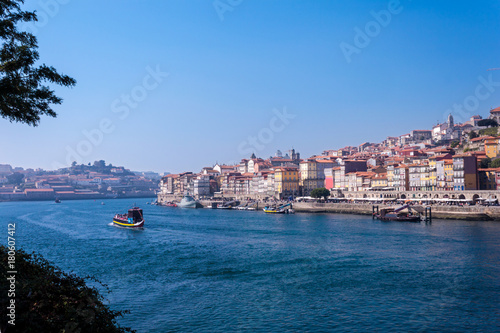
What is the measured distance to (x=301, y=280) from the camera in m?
18.2

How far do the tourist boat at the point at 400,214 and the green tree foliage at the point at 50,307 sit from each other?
41.1 m

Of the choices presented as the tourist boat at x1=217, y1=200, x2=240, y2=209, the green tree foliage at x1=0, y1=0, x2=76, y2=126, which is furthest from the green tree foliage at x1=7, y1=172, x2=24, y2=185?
the green tree foliage at x1=0, y1=0, x2=76, y2=126

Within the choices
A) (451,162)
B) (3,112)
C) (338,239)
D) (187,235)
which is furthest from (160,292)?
(451,162)

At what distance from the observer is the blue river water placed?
1306 centimetres

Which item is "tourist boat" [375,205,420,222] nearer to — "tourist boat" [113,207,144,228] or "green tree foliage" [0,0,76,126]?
"tourist boat" [113,207,144,228]

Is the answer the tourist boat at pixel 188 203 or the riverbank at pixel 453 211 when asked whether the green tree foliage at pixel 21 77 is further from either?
the tourist boat at pixel 188 203

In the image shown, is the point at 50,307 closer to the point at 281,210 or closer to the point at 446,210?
the point at 446,210

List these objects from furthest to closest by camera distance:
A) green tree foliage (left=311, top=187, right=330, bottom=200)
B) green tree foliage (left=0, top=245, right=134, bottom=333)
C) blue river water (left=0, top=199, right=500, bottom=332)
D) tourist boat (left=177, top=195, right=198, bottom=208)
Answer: tourist boat (left=177, top=195, right=198, bottom=208), green tree foliage (left=311, top=187, right=330, bottom=200), blue river water (left=0, top=199, right=500, bottom=332), green tree foliage (left=0, top=245, right=134, bottom=333)

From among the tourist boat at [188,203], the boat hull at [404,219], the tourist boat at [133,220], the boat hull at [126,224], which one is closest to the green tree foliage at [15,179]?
the tourist boat at [188,203]

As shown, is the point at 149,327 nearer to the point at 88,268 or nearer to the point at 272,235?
the point at 88,268

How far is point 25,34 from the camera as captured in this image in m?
8.05

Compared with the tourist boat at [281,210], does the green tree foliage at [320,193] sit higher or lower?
higher

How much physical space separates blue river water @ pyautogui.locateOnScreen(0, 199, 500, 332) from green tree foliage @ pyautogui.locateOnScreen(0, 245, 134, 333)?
2800 mm

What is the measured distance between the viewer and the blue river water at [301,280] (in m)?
13.1
